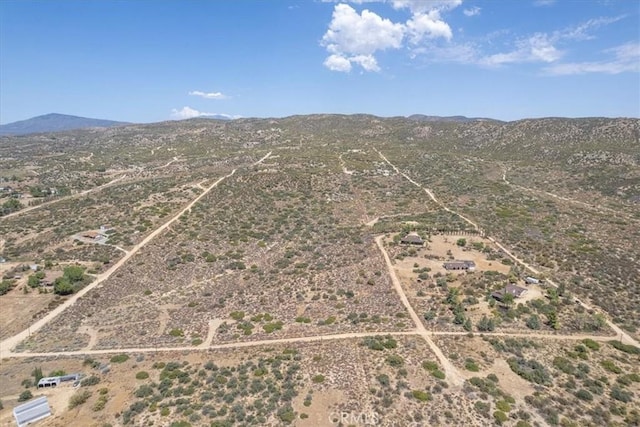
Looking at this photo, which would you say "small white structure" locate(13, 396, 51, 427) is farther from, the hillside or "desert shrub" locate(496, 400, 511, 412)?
"desert shrub" locate(496, 400, 511, 412)

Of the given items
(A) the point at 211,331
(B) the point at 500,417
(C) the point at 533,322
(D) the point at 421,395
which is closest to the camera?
(B) the point at 500,417

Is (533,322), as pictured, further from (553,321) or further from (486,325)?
(486,325)

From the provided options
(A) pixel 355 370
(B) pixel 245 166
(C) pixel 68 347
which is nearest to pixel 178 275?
(C) pixel 68 347

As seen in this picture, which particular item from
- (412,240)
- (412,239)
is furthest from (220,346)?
(412,239)

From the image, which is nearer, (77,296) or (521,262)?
(77,296)

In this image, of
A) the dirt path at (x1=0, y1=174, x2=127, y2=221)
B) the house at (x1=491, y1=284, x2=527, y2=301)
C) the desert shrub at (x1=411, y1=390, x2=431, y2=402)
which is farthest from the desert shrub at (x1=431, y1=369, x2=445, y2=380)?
the dirt path at (x1=0, y1=174, x2=127, y2=221)

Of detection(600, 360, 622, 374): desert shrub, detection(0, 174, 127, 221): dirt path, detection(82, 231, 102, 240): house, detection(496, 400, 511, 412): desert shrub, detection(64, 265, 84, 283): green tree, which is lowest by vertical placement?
detection(600, 360, 622, 374): desert shrub
